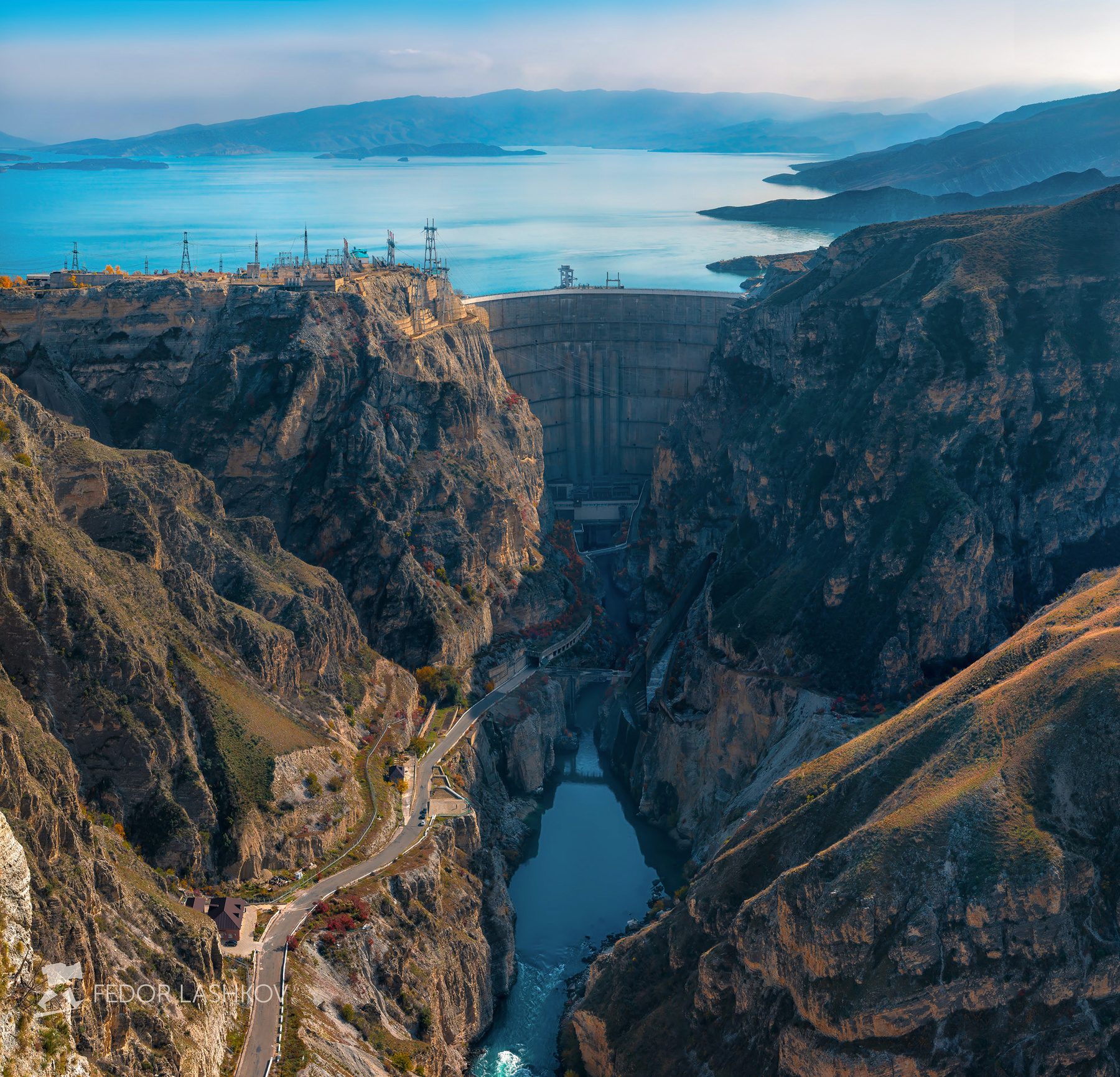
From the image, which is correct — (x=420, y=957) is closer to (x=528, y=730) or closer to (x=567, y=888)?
(x=567, y=888)

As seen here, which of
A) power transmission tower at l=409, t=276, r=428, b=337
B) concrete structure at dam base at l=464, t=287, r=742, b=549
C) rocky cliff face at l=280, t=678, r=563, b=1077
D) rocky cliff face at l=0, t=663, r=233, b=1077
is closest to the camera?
rocky cliff face at l=0, t=663, r=233, b=1077

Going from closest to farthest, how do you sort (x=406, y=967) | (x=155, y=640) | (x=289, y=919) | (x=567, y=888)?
(x=289, y=919)
(x=406, y=967)
(x=155, y=640)
(x=567, y=888)

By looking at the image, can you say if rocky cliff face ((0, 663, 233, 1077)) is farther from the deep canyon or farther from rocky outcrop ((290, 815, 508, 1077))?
rocky outcrop ((290, 815, 508, 1077))

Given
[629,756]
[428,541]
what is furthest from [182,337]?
[629,756]

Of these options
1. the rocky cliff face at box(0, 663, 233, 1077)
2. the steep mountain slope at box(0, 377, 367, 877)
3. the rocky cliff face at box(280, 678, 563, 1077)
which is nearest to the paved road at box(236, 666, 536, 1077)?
the rocky cliff face at box(280, 678, 563, 1077)

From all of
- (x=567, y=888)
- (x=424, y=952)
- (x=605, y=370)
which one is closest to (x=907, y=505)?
(x=567, y=888)

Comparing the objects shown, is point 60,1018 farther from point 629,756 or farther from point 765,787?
point 629,756
